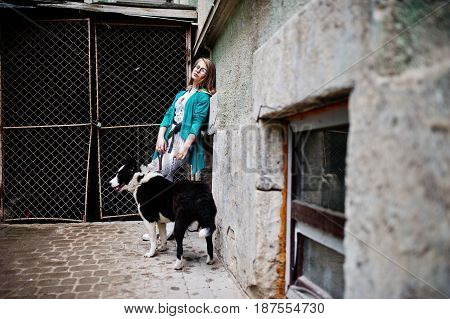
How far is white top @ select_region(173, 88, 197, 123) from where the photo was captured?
369 cm

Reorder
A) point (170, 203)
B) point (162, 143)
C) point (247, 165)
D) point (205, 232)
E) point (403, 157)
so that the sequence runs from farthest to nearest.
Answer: point (162, 143) < point (170, 203) < point (205, 232) < point (247, 165) < point (403, 157)

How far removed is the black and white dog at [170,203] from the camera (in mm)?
2859

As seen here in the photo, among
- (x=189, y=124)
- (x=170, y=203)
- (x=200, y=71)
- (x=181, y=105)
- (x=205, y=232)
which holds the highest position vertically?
(x=200, y=71)

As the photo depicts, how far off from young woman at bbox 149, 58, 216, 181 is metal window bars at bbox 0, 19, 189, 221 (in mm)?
1103

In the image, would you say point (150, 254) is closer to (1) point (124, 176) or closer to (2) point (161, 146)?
(1) point (124, 176)

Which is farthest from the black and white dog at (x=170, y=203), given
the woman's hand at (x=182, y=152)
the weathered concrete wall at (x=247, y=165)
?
the woman's hand at (x=182, y=152)

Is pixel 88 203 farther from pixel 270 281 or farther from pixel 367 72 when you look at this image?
pixel 367 72

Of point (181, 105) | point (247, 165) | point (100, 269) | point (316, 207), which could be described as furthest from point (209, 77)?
point (316, 207)

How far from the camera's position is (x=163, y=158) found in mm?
3787

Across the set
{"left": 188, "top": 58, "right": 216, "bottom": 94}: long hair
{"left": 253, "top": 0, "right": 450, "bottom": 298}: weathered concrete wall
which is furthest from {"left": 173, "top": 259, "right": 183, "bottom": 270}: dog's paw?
{"left": 253, "top": 0, "right": 450, "bottom": 298}: weathered concrete wall

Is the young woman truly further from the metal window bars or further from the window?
the window

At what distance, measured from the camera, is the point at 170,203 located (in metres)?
3.15

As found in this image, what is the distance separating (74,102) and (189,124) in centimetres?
268

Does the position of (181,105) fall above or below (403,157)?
above
